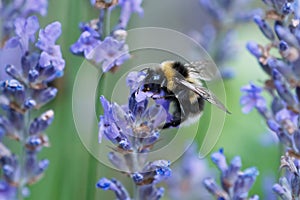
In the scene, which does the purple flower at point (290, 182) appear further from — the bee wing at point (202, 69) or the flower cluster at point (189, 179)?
the flower cluster at point (189, 179)

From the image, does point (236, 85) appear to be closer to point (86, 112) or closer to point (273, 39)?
point (86, 112)

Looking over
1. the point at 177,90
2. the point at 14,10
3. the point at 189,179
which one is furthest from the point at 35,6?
the point at 189,179

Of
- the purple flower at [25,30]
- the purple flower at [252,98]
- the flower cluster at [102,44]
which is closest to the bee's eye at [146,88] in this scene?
the flower cluster at [102,44]

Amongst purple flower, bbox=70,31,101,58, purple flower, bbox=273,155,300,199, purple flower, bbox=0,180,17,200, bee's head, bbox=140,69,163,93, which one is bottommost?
purple flower, bbox=273,155,300,199

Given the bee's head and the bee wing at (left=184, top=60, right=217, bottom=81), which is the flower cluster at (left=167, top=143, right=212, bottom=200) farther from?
the bee's head

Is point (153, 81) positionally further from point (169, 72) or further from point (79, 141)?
point (79, 141)

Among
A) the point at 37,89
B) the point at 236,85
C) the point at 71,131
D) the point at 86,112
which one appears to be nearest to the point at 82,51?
the point at 37,89

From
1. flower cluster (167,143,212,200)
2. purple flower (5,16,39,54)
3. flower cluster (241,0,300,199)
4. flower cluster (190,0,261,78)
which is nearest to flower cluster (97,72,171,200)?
purple flower (5,16,39,54)
